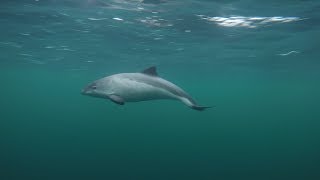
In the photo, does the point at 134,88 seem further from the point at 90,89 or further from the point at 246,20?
the point at 246,20

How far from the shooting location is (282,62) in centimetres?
3297

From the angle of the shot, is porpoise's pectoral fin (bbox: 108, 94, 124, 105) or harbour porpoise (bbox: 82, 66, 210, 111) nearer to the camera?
porpoise's pectoral fin (bbox: 108, 94, 124, 105)

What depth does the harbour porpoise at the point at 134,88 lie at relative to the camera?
974 centimetres

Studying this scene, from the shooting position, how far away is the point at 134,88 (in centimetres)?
991

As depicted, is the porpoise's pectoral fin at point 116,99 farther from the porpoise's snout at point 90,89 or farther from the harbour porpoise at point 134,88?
the porpoise's snout at point 90,89

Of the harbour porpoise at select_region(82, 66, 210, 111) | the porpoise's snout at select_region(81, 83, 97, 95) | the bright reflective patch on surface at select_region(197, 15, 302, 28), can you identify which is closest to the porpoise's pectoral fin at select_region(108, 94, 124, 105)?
the harbour porpoise at select_region(82, 66, 210, 111)

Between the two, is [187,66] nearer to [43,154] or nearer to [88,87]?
[43,154]

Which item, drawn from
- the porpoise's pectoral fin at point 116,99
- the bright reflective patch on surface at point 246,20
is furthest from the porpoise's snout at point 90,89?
the bright reflective patch on surface at point 246,20

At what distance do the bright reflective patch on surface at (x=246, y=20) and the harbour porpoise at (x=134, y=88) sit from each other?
27.9 feet

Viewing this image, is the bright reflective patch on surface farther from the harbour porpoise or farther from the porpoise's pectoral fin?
the porpoise's pectoral fin

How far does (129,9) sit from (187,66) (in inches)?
889

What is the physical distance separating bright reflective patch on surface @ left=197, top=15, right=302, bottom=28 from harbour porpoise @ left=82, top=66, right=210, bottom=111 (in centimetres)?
850

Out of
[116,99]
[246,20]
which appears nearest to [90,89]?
[116,99]

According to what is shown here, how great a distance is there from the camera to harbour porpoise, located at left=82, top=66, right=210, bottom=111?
32.0ft
